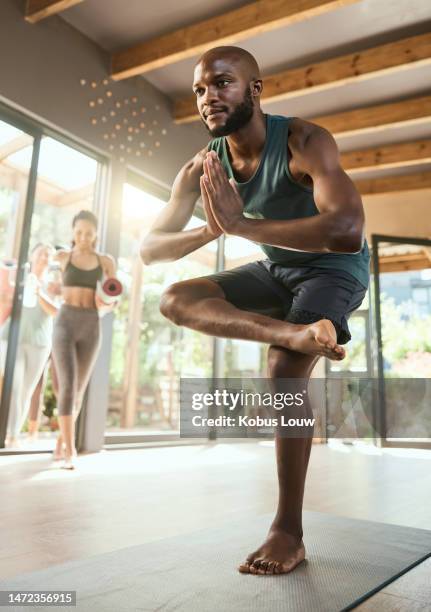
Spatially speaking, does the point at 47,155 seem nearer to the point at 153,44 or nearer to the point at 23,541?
the point at 153,44

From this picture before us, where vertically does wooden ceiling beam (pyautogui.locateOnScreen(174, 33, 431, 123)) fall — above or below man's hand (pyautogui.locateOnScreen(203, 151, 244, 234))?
above

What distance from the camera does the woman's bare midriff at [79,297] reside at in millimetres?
3174

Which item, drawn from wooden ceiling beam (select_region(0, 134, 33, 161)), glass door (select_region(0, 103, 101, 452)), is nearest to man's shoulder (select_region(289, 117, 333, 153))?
glass door (select_region(0, 103, 101, 452))

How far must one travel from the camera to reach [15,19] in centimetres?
365

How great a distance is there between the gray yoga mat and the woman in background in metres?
1.62

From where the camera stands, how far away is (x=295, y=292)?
58.1 inches

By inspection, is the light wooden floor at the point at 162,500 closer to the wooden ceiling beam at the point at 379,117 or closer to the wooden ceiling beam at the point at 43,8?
the wooden ceiling beam at the point at 43,8

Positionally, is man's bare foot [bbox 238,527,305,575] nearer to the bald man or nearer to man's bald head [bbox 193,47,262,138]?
the bald man

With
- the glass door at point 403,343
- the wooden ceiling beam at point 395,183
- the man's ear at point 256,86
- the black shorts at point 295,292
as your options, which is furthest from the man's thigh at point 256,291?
the wooden ceiling beam at point 395,183

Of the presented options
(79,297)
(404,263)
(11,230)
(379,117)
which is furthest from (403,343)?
(11,230)

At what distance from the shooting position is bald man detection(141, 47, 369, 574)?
1.22m

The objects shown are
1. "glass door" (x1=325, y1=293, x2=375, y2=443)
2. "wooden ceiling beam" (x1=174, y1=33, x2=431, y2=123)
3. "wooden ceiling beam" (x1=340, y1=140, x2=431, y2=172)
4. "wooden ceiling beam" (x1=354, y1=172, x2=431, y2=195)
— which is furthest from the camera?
"wooden ceiling beam" (x1=354, y1=172, x2=431, y2=195)

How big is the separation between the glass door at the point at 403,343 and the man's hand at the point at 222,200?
4.85 meters

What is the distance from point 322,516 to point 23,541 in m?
0.99
